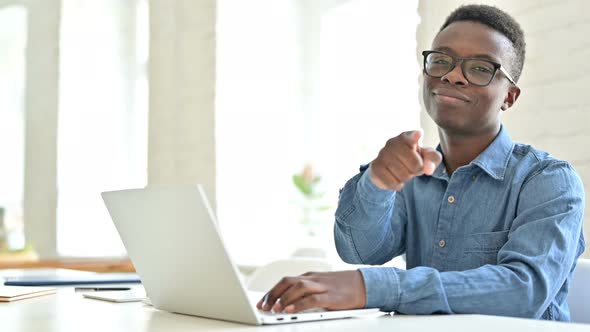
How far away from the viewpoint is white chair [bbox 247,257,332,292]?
200 centimetres

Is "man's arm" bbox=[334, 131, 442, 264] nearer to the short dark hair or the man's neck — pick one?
the man's neck

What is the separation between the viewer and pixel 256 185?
4.07m

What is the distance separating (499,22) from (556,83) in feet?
2.40

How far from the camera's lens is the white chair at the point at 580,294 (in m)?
1.47

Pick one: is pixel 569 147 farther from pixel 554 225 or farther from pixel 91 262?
pixel 91 262

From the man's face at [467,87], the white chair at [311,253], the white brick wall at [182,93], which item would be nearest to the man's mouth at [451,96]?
the man's face at [467,87]

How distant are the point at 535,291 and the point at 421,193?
1.33 feet

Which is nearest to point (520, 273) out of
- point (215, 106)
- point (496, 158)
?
point (496, 158)

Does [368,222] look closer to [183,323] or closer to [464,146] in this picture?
[464,146]

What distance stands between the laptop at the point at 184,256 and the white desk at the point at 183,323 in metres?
0.02

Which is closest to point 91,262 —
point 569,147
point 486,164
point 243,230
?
point 243,230

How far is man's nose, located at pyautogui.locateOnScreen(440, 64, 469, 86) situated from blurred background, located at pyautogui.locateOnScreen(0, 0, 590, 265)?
2.86 ft

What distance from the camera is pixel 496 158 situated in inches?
58.9

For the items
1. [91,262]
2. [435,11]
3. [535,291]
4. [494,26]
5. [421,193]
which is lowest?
[91,262]
